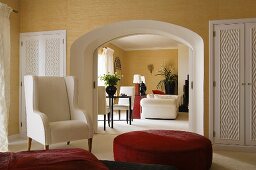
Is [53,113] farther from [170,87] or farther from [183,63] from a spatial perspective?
[170,87]

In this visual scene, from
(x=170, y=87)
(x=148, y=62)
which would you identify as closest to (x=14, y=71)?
(x=170, y=87)

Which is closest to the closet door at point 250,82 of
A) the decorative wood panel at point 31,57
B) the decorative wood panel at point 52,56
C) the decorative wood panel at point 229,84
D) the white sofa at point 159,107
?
the decorative wood panel at point 229,84

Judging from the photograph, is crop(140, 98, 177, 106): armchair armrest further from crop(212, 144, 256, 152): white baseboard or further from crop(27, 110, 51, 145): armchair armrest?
crop(27, 110, 51, 145): armchair armrest

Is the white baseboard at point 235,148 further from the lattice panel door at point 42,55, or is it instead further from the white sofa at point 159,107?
the white sofa at point 159,107

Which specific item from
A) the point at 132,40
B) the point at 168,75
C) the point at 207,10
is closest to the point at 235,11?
the point at 207,10

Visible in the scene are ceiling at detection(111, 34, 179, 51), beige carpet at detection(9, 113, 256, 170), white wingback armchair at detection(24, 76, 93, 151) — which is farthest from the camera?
ceiling at detection(111, 34, 179, 51)

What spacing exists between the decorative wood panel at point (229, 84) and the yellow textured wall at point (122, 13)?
0.23m

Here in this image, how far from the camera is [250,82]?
12.7 ft

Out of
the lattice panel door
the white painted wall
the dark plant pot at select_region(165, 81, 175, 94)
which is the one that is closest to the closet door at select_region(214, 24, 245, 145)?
the lattice panel door

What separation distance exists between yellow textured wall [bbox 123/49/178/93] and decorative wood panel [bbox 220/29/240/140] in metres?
6.89

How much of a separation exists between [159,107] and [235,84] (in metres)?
3.51

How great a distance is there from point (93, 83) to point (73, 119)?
4.63 ft

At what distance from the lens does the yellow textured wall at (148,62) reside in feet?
36.0

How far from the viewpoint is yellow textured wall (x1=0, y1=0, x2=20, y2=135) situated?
4770 mm
